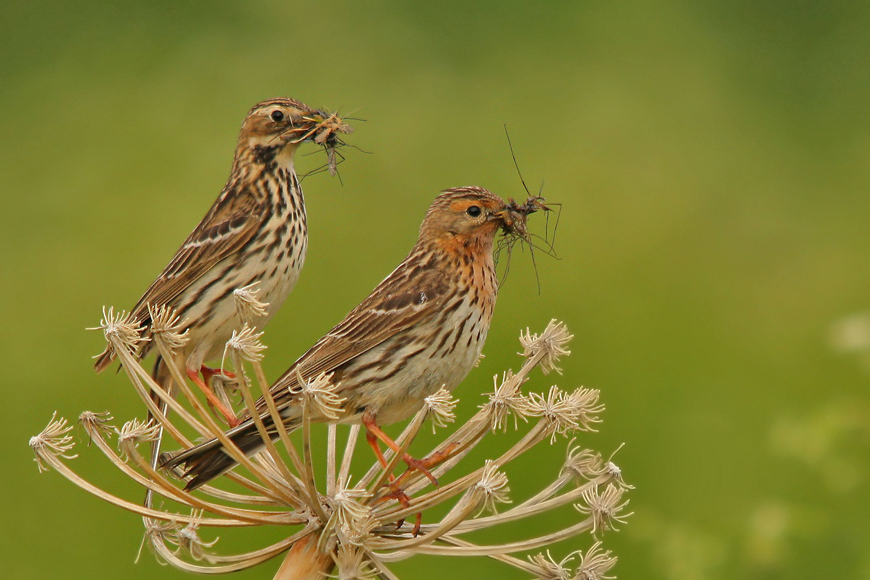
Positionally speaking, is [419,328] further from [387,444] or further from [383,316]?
[387,444]

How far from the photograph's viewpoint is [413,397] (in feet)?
13.3

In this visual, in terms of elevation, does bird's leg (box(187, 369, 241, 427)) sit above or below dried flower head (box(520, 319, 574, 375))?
below

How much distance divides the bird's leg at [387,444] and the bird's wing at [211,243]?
1015 mm

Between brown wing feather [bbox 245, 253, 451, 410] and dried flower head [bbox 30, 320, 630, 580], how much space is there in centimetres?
33

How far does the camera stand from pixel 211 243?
15.2 feet

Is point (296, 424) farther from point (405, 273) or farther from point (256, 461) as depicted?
point (405, 273)

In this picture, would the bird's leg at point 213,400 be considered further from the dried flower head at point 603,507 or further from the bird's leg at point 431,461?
the dried flower head at point 603,507

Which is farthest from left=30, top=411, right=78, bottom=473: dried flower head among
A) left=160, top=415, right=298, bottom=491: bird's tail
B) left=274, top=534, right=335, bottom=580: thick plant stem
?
left=274, top=534, right=335, bottom=580: thick plant stem

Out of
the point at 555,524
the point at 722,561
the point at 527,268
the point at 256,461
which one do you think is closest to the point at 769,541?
the point at 722,561

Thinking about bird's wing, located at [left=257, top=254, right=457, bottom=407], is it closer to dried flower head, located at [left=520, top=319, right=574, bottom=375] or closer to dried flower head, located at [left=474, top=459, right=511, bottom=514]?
dried flower head, located at [left=520, top=319, right=574, bottom=375]

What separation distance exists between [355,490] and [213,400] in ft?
3.40

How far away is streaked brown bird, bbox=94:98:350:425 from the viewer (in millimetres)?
4438

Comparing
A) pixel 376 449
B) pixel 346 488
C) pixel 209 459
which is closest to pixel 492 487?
pixel 346 488

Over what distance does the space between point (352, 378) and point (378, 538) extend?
0.67 meters
